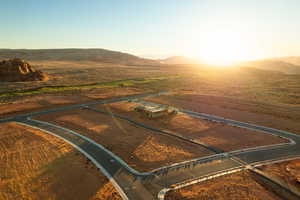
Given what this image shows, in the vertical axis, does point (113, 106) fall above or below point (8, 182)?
above

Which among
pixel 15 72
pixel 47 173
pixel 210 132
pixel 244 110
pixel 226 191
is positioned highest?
pixel 15 72

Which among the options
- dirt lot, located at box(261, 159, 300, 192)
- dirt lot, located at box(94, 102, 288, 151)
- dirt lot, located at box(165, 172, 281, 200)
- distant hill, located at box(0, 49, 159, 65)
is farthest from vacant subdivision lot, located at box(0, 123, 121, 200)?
distant hill, located at box(0, 49, 159, 65)

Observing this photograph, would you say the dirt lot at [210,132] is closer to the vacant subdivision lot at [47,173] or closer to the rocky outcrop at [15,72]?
the vacant subdivision lot at [47,173]

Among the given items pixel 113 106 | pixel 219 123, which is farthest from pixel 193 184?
pixel 113 106

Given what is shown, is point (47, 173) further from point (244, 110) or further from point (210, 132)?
point (244, 110)

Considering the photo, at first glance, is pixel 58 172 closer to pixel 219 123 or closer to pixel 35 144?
pixel 35 144

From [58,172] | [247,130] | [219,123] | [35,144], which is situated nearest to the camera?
[58,172]

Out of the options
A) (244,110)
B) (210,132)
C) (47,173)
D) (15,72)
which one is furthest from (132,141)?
(15,72)
